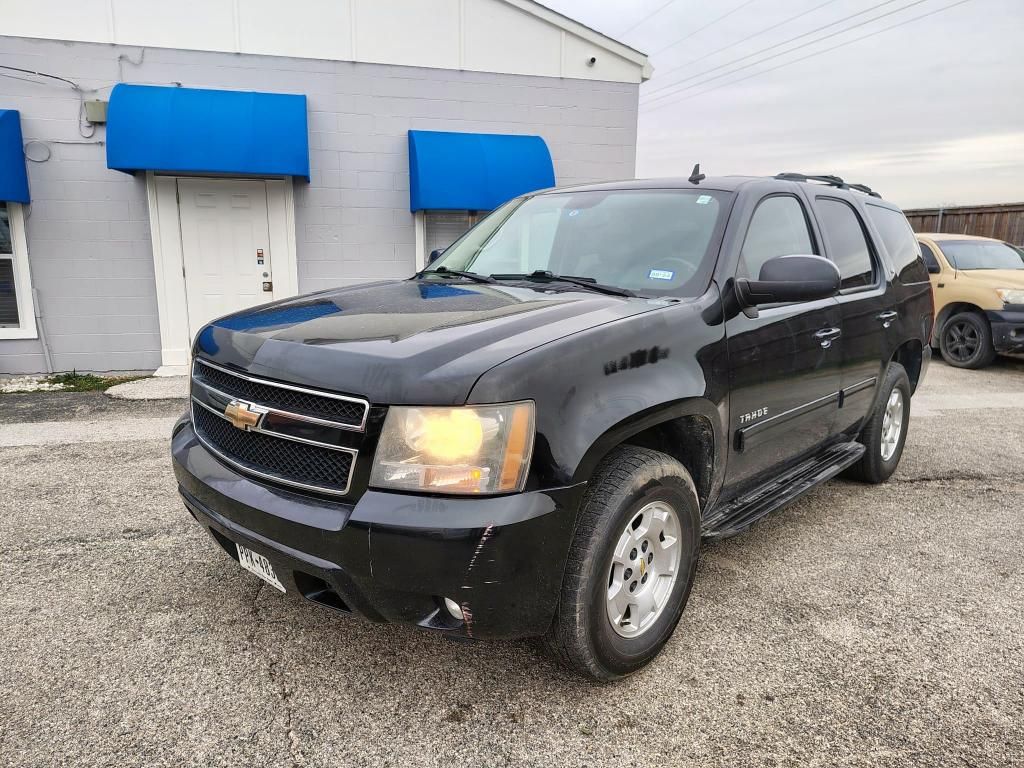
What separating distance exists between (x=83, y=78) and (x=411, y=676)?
8.89 meters

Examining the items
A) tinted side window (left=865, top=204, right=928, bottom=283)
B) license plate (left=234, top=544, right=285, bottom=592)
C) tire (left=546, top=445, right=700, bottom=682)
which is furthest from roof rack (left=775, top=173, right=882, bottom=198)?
license plate (left=234, top=544, right=285, bottom=592)

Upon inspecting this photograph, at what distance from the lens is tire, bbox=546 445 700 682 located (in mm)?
2172

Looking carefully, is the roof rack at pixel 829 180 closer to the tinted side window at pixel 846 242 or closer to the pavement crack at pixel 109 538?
the tinted side window at pixel 846 242

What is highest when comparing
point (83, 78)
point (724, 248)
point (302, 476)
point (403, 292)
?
point (83, 78)

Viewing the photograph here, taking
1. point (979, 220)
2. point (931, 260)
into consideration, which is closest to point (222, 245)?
point (931, 260)

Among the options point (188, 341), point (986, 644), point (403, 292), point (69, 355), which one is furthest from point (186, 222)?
point (986, 644)

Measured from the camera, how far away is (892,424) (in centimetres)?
464

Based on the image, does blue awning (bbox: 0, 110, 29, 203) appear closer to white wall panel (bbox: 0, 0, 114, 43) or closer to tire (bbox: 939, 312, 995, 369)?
white wall panel (bbox: 0, 0, 114, 43)

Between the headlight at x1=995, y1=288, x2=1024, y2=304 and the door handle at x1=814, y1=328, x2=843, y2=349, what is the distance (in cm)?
735

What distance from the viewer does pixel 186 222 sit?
28.7 ft

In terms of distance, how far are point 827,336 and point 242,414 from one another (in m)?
2.79

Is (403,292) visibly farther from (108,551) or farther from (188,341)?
(188,341)

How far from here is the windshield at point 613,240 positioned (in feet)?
9.73

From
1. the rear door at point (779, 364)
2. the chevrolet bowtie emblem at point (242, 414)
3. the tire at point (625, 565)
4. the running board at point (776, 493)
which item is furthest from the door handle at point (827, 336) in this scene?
the chevrolet bowtie emblem at point (242, 414)
